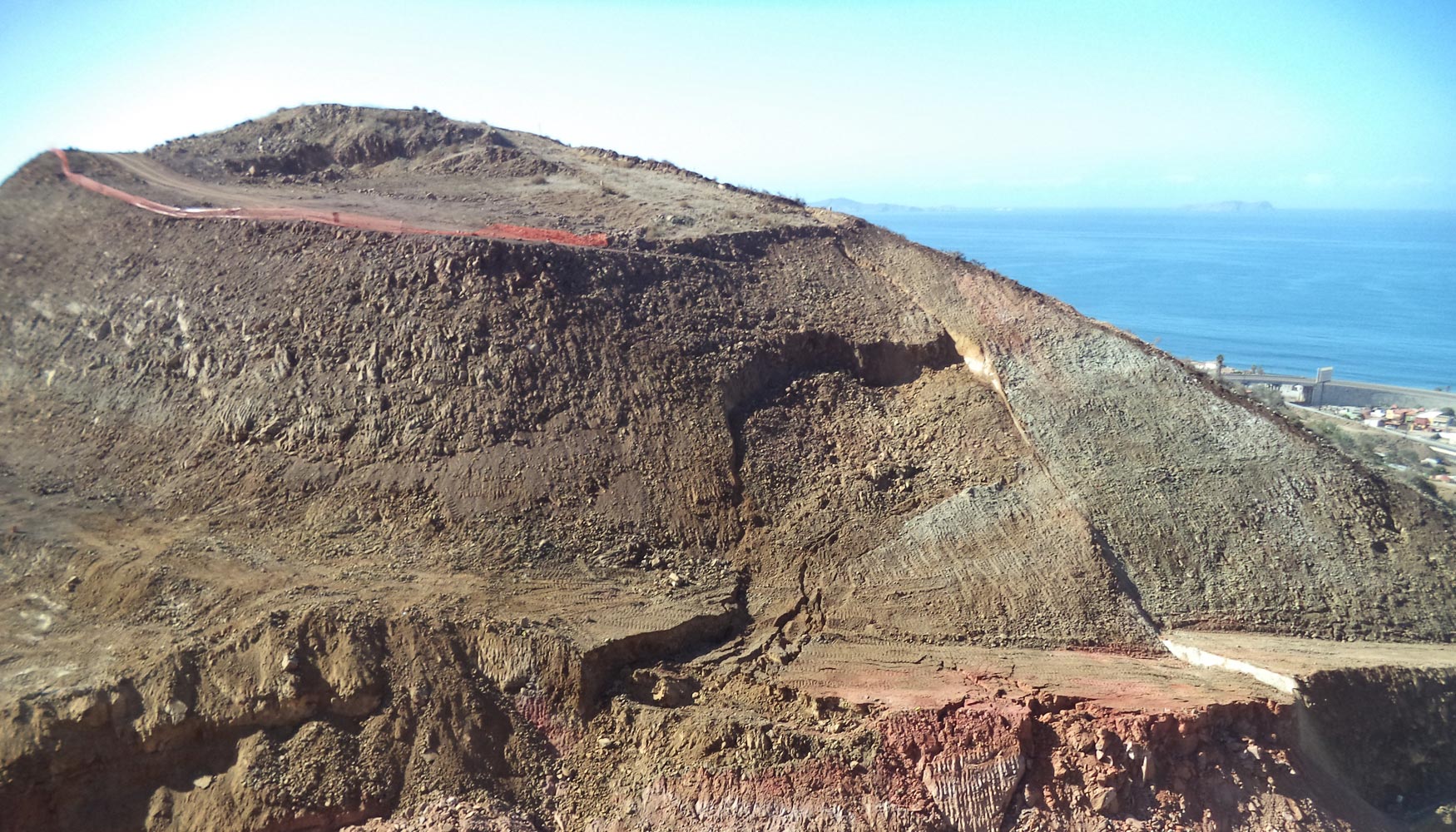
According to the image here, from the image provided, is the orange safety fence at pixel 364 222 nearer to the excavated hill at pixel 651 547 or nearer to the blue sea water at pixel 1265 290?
the excavated hill at pixel 651 547

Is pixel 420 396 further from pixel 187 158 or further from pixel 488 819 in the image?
pixel 187 158

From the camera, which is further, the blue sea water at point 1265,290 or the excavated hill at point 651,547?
the blue sea water at point 1265,290

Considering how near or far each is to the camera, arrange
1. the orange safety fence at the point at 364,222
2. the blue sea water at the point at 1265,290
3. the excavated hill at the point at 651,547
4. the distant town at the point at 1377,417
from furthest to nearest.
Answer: the blue sea water at the point at 1265,290, the distant town at the point at 1377,417, the orange safety fence at the point at 364,222, the excavated hill at the point at 651,547

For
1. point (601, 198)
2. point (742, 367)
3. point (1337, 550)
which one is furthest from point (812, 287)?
point (1337, 550)

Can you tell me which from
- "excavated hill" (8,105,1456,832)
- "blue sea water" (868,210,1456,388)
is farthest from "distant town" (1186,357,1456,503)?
"excavated hill" (8,105,1456,832)

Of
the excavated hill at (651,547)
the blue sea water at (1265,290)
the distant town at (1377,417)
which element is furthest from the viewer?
the blue sea water at (1265,290)

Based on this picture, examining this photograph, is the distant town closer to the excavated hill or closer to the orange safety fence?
the excavated hill

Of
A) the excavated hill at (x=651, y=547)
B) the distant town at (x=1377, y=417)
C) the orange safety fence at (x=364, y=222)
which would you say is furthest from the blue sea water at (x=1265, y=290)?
the orange safety fence at (x=364, y=222)
